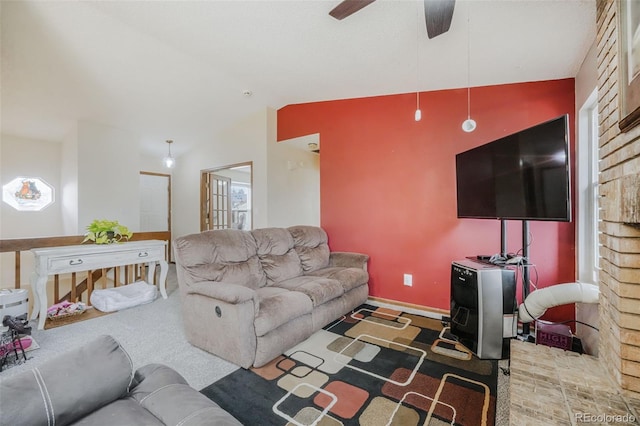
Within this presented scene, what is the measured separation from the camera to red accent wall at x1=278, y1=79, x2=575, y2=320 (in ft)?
8.38

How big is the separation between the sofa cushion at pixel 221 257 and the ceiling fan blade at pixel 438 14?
230cm

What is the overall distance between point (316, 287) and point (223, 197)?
4.21 m

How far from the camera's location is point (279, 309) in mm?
2061

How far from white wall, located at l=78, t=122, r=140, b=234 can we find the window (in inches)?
232

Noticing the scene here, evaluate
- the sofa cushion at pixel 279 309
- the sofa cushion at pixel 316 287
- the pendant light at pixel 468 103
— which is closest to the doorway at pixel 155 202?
the sofa cushion at pixel 316 287

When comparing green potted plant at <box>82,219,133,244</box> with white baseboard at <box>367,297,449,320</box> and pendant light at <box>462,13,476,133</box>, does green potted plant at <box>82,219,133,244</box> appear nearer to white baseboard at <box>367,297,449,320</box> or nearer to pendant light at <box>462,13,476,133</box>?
white baseboard at <box>367,297,449,320</box>

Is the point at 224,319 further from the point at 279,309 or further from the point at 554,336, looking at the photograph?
the point at 554,336

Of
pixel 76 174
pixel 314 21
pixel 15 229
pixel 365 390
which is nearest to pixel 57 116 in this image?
pixel 76 174

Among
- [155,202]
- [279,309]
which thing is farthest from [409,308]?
[155,202]

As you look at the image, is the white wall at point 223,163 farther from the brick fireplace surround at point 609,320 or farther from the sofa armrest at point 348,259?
the brick fireplace surround at point 609,320

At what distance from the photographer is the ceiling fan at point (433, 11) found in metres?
1.47

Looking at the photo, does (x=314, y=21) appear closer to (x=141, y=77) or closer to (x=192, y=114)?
(x=141, y=77)

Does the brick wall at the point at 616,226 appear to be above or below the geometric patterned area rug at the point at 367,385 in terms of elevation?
above

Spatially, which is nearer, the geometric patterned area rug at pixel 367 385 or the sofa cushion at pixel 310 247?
the geometric patterned area rug at pixel 367 385
